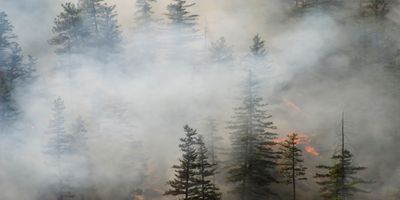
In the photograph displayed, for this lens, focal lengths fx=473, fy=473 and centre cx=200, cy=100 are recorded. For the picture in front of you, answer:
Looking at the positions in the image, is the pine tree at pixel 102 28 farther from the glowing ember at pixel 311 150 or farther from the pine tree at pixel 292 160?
the glowing ember at pixel 311 150

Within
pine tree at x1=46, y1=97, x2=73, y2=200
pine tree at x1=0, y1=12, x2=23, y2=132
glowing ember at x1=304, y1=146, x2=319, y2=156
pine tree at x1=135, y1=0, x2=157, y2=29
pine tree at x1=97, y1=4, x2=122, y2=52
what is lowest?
glowing ember at x1=304, y1=146, x2=319, y2=156

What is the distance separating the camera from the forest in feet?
180

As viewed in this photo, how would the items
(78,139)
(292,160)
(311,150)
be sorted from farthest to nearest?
(311,150)
(78,139)
(292,160)

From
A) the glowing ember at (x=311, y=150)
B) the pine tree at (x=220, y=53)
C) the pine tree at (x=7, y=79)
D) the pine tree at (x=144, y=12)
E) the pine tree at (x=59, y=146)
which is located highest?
the pine tree at (x=144, y=12)

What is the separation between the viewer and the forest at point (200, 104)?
5475cm

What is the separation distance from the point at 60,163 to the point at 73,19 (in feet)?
75.6

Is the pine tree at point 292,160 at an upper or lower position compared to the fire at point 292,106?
lower

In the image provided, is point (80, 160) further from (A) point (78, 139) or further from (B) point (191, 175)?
(B) point (191, 175)

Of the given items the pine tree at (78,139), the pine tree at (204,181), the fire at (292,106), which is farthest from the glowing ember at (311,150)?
the pine tree at (78,139)

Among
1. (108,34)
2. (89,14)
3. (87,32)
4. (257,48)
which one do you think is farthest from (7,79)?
(257,48)

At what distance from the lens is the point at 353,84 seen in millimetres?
76688

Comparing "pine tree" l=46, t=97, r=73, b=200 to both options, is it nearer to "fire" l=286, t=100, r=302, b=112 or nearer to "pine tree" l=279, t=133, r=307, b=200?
"pine tree" l=279, t=133, r=307, b=200

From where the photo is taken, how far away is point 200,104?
74.8m

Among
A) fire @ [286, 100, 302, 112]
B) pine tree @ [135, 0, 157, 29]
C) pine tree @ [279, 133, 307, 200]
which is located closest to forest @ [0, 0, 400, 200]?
fire @ [286, 100, 302, 112]
